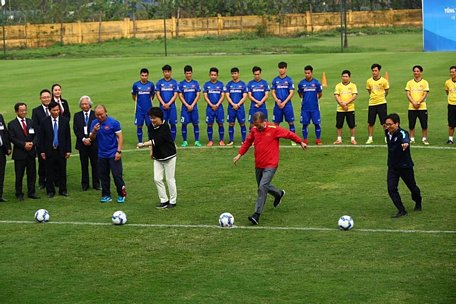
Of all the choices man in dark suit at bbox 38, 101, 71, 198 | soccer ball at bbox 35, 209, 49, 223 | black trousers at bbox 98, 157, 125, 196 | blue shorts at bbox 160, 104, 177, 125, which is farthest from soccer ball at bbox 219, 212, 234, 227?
blue shorts at bbox 160, 104, 177, 125

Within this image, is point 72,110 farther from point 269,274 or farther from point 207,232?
point 269,274

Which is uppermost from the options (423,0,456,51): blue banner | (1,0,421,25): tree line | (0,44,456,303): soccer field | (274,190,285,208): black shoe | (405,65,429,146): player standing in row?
(1,0,421,25): tree line

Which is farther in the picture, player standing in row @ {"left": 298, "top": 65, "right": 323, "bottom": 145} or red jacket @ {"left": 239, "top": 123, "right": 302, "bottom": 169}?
player standing in row @ {"left": 298, "top": 65, "right": 323, "bottom": 145}

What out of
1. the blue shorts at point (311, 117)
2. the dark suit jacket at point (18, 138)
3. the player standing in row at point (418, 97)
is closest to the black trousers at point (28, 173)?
the dark suit jacket at point (18, 138)

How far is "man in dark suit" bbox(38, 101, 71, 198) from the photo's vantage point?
20.7 m

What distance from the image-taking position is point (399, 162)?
17.6 metres

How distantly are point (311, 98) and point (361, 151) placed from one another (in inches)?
83.3

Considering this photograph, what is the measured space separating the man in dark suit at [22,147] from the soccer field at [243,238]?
0.48m

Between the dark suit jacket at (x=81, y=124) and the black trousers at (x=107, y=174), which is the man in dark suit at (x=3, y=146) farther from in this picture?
the black trousers at (x=107, y=174)

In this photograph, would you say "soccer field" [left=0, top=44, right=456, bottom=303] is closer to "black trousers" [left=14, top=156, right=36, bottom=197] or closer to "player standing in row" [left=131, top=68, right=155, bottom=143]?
"black trousers" [left=14, top=156, right=36, bottom=197]

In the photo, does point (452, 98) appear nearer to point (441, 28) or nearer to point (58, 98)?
point (58, 98)

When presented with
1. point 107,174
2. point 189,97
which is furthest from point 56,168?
point 189,97

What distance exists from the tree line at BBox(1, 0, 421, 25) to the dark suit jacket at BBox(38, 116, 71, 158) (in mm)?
64028

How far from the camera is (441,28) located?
58.0 metres
